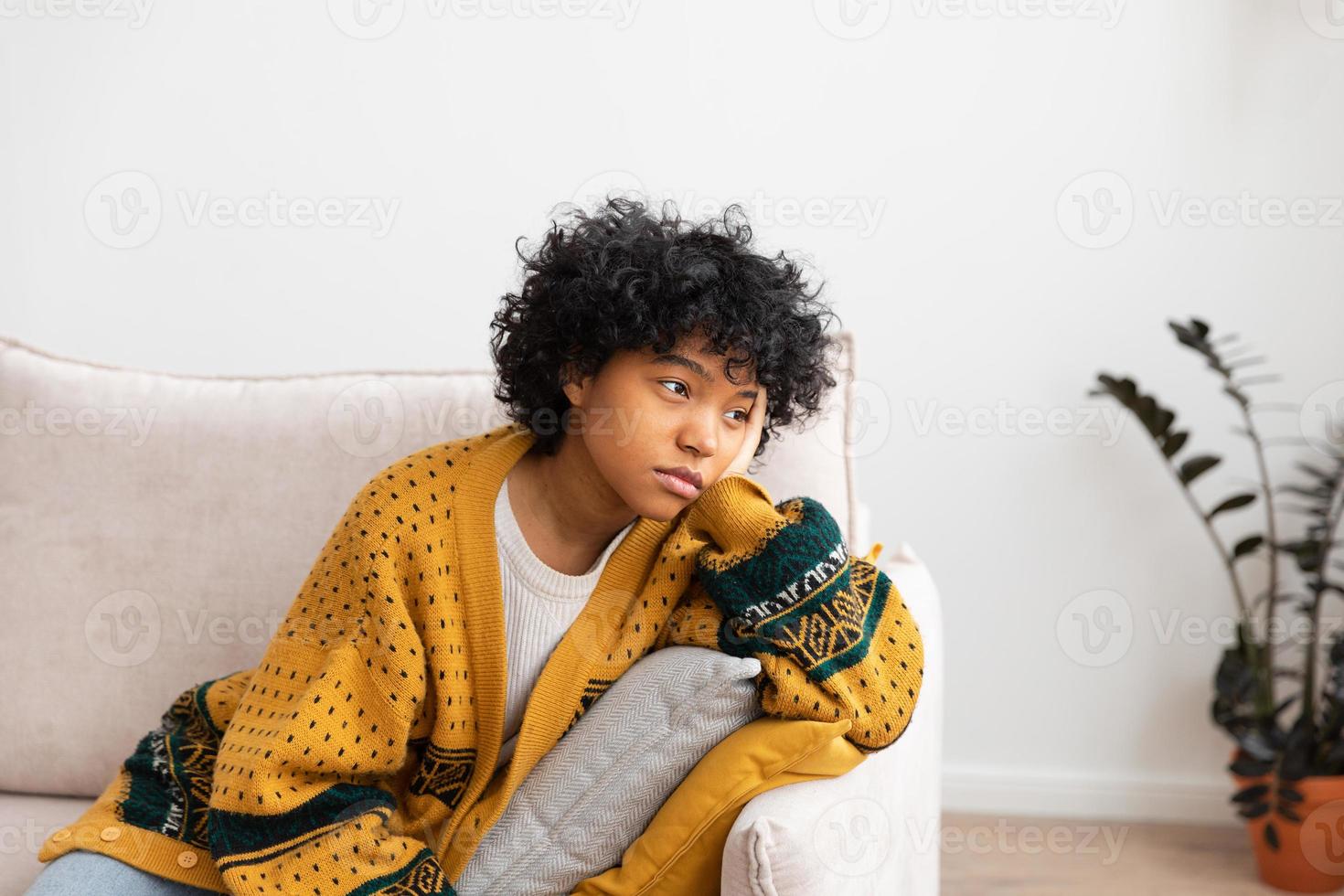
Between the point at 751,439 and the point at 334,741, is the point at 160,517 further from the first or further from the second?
the point at 751,439

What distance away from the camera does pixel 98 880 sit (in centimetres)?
125

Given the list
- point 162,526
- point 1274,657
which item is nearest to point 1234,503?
point 1274,657

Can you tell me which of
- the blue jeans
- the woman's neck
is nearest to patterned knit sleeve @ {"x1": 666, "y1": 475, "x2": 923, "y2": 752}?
the woman's neck

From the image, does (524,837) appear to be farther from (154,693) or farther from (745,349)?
(154,693)

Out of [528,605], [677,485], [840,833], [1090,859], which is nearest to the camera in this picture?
[840,833]

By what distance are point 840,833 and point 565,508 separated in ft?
1.58

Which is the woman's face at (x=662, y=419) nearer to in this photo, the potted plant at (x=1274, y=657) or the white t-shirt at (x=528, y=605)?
the white t-shirt at (x=528, y=605)

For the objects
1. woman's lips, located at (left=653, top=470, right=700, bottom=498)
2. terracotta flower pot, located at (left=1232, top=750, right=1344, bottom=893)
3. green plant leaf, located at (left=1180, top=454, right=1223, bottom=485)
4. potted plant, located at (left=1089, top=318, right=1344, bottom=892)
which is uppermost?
woman's lips, located at (left=653, top=470, right=700, bottom=498)

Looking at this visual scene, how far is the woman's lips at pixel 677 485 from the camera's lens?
4.02ft

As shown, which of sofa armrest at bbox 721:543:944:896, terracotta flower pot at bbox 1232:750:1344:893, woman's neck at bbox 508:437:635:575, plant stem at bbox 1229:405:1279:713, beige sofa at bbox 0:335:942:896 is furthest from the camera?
plant stem at bbox 1229:405:1279:713

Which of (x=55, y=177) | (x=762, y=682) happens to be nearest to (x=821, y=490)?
(x=762, y=682)

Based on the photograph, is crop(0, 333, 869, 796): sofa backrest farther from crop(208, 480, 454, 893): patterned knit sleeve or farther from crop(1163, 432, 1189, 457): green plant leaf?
crop(1163, 432, 1189, 457): green plant leaf

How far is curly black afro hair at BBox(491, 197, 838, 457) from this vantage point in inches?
47.6

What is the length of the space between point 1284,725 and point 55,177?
3.00m
